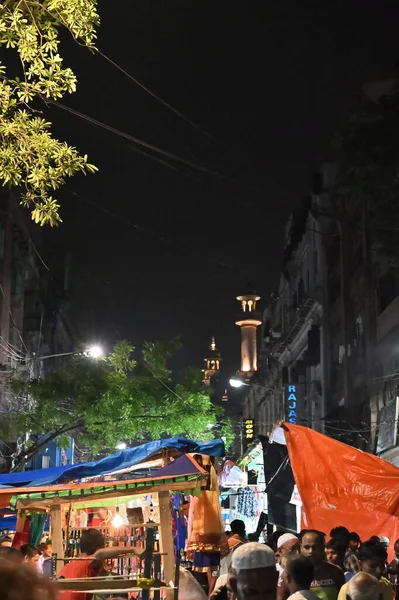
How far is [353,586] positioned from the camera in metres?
5.89

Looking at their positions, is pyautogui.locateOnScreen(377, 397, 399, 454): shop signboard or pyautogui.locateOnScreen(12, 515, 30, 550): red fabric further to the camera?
pyautogui.locateOnScreen(377, 397, 399, 454): shop signboard

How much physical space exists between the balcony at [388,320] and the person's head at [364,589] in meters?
26.2

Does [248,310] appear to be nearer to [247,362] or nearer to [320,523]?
[247,362]

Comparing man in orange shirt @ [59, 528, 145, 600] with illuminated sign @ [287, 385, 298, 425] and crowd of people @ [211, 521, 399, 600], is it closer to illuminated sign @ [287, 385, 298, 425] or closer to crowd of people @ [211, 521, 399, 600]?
crowd of people @ [211, 521, 399, 600]

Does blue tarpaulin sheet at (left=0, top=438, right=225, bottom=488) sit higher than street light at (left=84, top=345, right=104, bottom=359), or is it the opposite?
street light at (left=84, top=345, right=104, bottom=359)

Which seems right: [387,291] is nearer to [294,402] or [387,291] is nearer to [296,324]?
[294,402]

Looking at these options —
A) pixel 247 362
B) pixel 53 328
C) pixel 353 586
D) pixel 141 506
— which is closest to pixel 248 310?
pixel 247 362

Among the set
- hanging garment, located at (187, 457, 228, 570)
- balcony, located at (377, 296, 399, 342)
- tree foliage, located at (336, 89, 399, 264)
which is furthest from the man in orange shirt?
balcony, located at (377, 296, 399, 342)

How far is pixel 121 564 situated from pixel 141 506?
10.3ft

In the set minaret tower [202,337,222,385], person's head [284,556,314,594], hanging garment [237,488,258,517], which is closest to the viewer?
person's head [284,556,314,594]

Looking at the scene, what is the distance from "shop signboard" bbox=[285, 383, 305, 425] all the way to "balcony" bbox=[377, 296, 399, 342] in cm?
1867

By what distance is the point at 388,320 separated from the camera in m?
33.2

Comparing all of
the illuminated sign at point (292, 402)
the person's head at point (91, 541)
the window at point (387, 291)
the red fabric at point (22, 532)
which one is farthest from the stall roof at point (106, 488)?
the illuminated sign at point (292, 402)

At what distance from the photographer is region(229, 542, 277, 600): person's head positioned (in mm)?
4383
